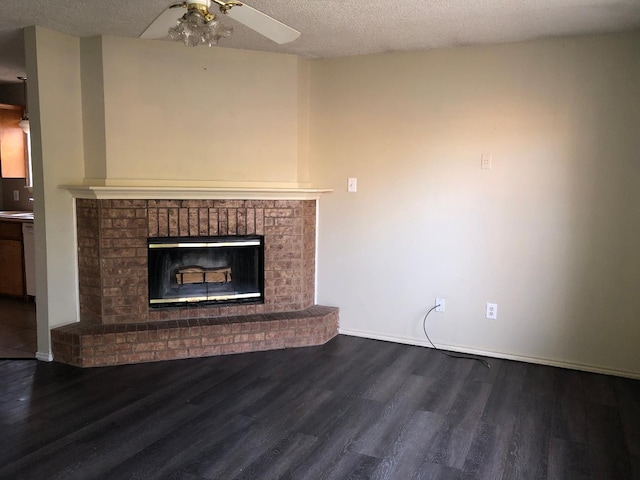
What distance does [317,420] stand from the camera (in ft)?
8.79

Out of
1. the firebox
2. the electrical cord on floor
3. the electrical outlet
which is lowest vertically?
the electrical cord on floor

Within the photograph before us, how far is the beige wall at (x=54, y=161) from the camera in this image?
10.9ft

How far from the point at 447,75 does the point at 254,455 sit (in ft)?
9.17

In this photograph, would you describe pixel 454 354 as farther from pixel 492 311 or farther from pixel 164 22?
pixel 164 22

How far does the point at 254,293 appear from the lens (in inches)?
154

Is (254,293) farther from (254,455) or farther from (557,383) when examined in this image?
(557,383)

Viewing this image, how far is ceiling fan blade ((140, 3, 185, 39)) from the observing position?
1944mm

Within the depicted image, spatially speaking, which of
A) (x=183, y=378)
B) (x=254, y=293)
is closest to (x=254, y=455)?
(x=183, y=378)

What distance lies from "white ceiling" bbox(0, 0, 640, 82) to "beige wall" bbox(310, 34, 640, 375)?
24 cm

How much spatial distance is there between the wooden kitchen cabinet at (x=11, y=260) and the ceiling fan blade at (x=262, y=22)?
390cm

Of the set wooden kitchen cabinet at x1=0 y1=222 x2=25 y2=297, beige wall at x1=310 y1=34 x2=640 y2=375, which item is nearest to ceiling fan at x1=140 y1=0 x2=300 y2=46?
beige wall at x1=310 y1=34 x2=640 y2=375

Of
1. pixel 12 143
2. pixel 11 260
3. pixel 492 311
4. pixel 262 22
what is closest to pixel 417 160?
pixel 492 311

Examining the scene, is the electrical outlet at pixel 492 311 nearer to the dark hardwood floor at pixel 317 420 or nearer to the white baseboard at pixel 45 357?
the dark hardwood floor at pixel 317 420

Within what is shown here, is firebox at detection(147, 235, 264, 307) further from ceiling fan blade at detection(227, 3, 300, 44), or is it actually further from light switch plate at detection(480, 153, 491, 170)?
ceiling fan blade at detection(227, 3, 300, 44)
